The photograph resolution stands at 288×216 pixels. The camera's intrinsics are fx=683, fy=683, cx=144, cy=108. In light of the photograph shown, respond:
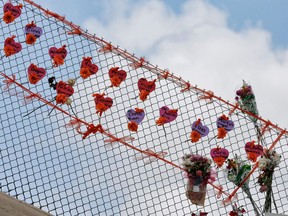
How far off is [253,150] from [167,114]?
797mm

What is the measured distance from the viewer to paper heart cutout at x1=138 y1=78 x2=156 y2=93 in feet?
19.7

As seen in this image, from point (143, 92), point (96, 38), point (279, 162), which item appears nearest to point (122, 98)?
point (143, 92)

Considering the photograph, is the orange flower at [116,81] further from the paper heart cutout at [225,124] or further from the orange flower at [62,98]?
the paper heart cutout at [225,124]

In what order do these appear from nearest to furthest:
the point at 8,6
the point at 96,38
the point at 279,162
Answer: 1. the point at 279,162
2. the point at 96,38
3. the point at 8,6

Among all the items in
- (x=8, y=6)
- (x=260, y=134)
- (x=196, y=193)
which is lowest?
(x=196, y=193)

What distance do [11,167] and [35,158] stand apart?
304 millimetres

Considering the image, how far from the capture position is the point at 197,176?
5.88 metres

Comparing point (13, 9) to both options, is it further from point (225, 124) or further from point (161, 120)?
point (225, 124)

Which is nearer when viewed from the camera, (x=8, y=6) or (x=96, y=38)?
(x=96, y=38)

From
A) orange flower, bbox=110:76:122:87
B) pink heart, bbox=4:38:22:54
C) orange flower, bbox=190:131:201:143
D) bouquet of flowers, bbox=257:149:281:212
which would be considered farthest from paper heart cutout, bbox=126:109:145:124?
pink heart, bbox=4:38:22:54

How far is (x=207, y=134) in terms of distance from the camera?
5875 mm

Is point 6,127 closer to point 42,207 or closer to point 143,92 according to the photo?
point 42,207

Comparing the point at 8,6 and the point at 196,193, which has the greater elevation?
the point at 8,6

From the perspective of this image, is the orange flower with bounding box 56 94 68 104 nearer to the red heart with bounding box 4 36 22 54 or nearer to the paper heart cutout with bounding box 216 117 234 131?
the red heart with bounding box 4 36 22 54
